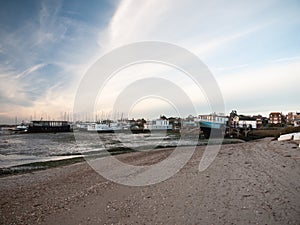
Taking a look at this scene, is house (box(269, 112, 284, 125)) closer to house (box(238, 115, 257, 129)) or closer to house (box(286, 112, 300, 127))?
house (box(286, 112, 300, 127))

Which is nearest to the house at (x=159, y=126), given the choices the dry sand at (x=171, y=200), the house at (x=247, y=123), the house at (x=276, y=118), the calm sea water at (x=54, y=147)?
the house at (x=247, y=123)

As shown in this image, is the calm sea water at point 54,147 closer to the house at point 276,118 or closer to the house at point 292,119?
the house at point 292,119

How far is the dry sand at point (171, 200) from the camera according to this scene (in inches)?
213

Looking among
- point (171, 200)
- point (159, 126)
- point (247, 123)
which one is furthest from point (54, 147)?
point (159, 126)

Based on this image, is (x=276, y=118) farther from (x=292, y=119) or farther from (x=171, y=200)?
(x=171, y=200)

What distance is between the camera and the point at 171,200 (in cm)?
661

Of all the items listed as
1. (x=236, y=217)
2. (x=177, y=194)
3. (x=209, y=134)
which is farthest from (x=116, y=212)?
(x=209, y=134)

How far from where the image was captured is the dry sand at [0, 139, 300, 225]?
17.7 feet

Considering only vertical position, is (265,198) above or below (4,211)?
above

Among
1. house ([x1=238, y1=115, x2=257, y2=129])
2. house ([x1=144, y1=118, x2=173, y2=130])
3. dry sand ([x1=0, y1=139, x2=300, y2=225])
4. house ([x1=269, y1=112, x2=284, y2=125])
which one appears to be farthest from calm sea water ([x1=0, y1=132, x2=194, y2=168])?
house ([x1=269, y1=112, x2=284, y2=125])

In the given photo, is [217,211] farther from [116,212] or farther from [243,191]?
[116,212]

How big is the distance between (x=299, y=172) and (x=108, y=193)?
7476 millimetres

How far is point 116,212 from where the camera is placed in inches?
233

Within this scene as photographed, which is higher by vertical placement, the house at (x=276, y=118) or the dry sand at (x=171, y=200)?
the house at (x=276, y=118)
